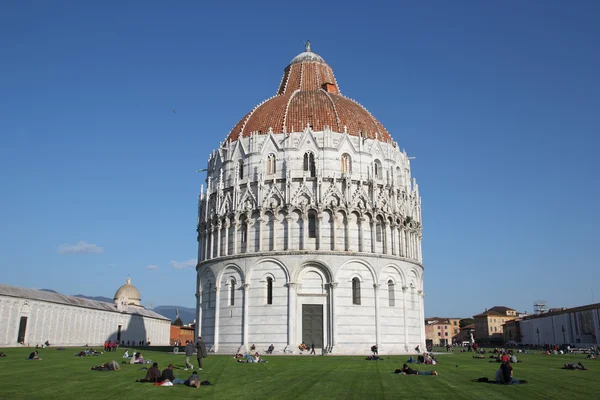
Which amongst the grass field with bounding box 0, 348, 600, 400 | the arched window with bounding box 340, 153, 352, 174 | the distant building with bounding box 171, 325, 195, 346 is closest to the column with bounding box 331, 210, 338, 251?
the arched window with bounding box 340, 153, 352, 174

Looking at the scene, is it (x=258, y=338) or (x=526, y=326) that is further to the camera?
(x=526, y=326)

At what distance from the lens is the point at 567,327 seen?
8094cm

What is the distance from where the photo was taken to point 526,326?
10400cm

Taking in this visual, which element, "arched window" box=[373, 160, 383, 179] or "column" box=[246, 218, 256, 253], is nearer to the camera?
"column" box=[246, 218, 256, 253]

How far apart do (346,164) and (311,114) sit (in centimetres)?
622

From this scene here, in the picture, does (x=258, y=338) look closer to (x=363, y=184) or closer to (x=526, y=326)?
(x=363, y=184)

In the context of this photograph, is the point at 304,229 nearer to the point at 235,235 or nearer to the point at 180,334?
the point at 235,235

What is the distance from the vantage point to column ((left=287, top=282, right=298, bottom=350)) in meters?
43.2

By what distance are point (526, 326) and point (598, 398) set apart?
313ft

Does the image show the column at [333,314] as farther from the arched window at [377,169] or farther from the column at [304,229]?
the arched window at [377,169]

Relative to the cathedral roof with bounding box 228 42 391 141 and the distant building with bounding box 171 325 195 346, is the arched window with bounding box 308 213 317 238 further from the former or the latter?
the distant building with bounding box 171 325 195 346

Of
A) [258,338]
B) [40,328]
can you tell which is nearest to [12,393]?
[258,338]

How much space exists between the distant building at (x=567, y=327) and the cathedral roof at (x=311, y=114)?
40.2 meters

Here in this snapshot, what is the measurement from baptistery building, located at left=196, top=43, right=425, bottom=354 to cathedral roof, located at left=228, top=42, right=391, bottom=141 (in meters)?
0.17
